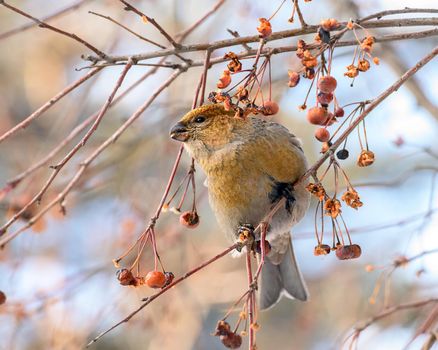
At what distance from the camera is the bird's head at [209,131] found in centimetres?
296

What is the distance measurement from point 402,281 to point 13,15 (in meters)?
4.68

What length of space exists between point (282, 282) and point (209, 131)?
1.01m

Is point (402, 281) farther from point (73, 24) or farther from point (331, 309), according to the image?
point (73, 24)

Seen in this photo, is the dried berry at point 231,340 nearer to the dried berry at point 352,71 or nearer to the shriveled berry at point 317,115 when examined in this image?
the shriveled berry at point 317,115

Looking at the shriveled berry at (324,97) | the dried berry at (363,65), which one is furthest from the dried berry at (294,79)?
the dried berry at (363,65)

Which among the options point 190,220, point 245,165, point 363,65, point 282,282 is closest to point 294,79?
point 363,65

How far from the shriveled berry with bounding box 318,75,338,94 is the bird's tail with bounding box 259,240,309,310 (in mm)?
1766

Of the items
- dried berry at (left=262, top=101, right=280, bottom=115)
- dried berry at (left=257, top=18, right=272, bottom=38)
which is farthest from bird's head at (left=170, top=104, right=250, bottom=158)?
dried berry at (left=257, top=18, right=272, bottom=38)

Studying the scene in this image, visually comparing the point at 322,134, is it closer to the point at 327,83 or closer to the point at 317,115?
the point at 317,115

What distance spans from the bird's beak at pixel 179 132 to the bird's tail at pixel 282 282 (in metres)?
1.01

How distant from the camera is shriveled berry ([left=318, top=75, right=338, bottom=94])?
6.21 ft

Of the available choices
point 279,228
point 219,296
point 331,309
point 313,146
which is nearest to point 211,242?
point 219,296

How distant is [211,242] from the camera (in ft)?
18.9

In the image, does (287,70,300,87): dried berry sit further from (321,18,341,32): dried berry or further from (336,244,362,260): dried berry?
(336,244,362,260): dried berry
